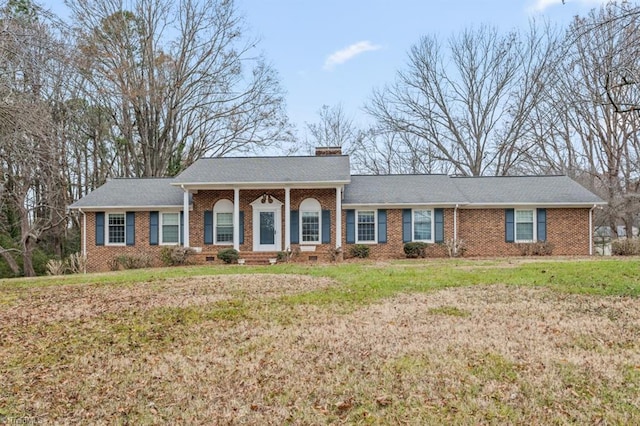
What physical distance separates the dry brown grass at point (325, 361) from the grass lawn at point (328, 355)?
0.02 meters

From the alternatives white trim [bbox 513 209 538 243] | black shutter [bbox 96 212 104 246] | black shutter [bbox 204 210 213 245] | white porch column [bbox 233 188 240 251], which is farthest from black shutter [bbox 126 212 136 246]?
white trim [bbox 513 209 538 243]

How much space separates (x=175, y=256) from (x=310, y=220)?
5745 mm

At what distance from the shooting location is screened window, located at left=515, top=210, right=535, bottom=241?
20844 mm

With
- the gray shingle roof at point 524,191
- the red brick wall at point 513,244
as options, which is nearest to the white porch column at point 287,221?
the red brick wall at point 513,244

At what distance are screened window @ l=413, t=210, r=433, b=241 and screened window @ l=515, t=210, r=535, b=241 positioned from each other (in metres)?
3.80

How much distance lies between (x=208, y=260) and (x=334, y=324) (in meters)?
13.5

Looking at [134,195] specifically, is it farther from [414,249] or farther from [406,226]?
[414,249]

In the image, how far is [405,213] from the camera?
2081cm

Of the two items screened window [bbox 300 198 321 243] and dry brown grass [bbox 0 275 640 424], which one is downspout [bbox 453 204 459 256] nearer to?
screened window [bbox 300 198 321 243]

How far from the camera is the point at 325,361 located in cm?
559

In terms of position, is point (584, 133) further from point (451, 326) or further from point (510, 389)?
point (510, 389)

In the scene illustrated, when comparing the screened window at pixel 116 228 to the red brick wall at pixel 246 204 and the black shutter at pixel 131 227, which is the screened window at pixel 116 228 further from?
the red brick wall at pixel 246 204

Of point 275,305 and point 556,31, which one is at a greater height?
point 556,31

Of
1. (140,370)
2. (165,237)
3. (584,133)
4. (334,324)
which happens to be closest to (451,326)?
(334,324)
